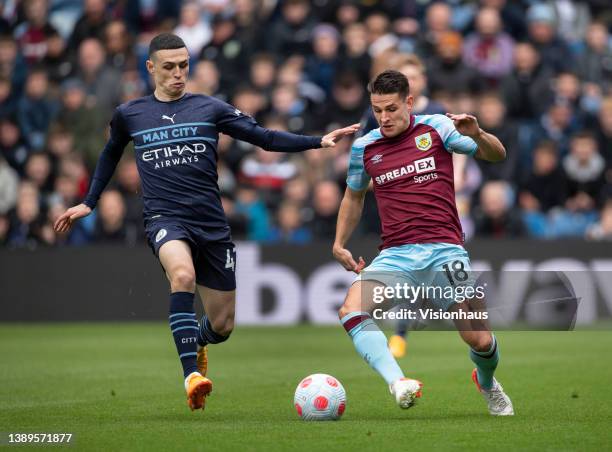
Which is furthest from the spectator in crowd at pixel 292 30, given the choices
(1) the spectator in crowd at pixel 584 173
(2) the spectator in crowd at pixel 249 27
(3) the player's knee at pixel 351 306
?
(3) the player's knee at pixel 351 306

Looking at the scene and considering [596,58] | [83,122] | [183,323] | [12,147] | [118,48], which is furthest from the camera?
[118,48]

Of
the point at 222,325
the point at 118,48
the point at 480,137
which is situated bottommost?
the point at 222,325

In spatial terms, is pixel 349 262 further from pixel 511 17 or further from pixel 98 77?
pixel 98 77

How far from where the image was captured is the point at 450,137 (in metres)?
8.80

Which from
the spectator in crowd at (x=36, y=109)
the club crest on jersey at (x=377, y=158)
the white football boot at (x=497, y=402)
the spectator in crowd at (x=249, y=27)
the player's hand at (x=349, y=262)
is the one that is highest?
the spectator in crowd at (x=249, y=27)

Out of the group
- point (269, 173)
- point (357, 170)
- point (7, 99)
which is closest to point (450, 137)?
point (357, 170)

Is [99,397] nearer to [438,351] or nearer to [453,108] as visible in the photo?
[438,351]

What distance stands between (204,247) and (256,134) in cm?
93

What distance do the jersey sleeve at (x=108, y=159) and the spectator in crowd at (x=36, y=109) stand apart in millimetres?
11509

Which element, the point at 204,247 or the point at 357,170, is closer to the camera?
the point at 357,170

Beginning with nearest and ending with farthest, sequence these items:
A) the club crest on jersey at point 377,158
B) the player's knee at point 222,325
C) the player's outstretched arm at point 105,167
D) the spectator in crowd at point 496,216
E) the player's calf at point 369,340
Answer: the player's calf at point 369,340 → the club crest on jersey at point 377,158 → the player's outstretched arm at point 105,167 → the player's knee at point 222,325 → the spectator in crowd at point 496,216

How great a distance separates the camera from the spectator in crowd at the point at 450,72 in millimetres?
18875

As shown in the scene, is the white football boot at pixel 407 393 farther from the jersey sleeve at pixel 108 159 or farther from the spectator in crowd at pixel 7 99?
the spectator in crowd at pixel 7 99

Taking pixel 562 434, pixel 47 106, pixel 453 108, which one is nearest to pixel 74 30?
pixel 47 106
